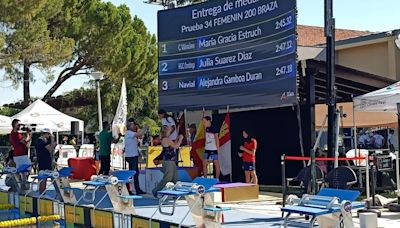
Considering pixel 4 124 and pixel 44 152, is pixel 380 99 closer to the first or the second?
pixel 44 152

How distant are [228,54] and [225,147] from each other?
6.72 ft

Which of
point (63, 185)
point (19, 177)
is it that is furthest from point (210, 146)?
point (19, 177)

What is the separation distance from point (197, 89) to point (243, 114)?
1259 mm

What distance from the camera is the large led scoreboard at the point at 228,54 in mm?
12181

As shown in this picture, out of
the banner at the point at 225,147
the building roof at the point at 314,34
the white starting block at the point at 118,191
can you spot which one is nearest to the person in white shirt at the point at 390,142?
the banner at the point at 225,147

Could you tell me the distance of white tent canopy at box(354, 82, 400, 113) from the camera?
31.7 feet

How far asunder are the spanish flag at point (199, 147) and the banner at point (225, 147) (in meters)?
0.39

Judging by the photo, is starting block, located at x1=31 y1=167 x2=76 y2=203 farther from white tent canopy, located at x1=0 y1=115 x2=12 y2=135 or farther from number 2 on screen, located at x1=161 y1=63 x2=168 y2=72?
white tent canopy, located at x1=0 y1=115 x2=12 y2=135

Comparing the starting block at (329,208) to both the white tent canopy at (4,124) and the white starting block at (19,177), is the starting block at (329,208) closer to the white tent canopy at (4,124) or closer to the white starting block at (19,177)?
the white starting block at (19,177)

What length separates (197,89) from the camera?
1417cm

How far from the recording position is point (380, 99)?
999cm

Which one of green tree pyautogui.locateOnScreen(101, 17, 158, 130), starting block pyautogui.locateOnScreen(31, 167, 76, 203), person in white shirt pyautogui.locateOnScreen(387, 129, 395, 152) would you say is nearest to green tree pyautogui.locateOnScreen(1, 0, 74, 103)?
green tree pyautogui.locateOnScreen(101, 17, 158, 130)

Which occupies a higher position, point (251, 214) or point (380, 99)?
point (380, 99)

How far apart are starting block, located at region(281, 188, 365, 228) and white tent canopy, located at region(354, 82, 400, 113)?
381 cm
